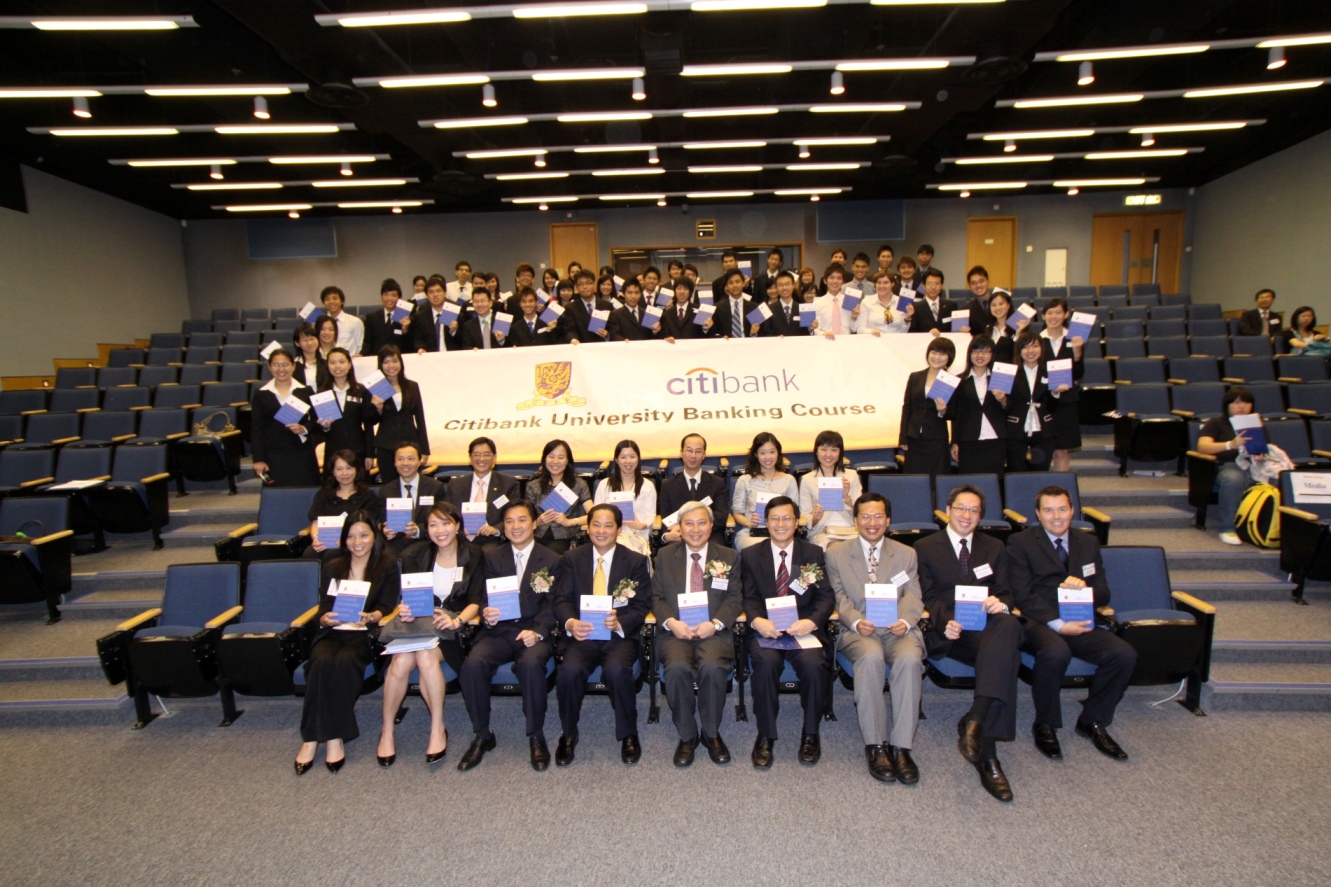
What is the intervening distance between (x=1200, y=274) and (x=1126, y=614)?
15137 millimetres

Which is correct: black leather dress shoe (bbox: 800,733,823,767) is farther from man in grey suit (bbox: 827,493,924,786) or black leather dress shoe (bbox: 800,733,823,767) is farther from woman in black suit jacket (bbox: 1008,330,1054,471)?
woman in black suit jacket (bbox: 1008,330,1054,471)

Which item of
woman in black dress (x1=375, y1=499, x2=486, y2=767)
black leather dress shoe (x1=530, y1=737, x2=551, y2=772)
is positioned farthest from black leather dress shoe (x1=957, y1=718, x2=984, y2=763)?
woman in black dress (x1=375, y1=499, x2=486, y2=767)

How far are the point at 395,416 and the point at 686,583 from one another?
2.93 metres

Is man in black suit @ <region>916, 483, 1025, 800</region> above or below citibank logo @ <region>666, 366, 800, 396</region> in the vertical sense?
below

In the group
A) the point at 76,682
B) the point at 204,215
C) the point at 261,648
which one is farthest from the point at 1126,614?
the point at 204,215

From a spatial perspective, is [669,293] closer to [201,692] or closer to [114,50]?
[201,692]

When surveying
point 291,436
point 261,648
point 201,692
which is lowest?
point 201,692

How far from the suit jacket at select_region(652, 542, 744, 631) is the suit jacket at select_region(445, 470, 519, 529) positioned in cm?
141

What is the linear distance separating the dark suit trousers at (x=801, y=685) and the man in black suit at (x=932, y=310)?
13.1ft

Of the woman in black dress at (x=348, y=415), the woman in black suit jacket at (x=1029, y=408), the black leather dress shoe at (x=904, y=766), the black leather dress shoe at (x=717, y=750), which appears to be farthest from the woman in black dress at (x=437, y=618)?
the woman in black suit jacket at (x=1029, y=408)

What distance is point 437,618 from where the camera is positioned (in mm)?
3723

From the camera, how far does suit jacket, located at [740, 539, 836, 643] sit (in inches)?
150

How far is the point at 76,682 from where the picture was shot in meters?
4.40

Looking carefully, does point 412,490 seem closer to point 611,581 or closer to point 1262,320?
point 611,581
